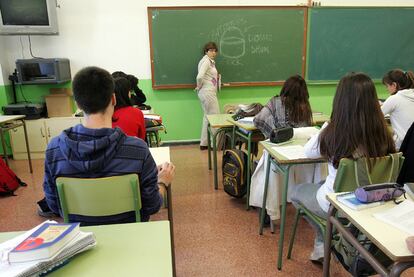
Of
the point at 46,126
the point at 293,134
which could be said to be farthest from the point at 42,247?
the point at 46,126

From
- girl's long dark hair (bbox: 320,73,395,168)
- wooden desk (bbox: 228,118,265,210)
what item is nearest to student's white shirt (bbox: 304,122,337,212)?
girl's long dark hair (bbox: 320,73,395,168)

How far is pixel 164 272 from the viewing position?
0.95 meters

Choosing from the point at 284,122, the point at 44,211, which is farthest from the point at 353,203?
the point at 44,211

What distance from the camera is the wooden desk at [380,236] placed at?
1.04 metres

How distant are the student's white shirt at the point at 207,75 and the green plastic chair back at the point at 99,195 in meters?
3.59

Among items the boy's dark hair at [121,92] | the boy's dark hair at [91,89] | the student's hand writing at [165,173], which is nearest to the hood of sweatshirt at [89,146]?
the boy's dark hair at [91,89]

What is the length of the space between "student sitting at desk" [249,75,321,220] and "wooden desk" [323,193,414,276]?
1168 millimetres

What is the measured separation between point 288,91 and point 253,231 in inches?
47.7

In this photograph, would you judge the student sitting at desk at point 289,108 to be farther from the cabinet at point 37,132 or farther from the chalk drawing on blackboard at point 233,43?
the cabinet at point 37,132

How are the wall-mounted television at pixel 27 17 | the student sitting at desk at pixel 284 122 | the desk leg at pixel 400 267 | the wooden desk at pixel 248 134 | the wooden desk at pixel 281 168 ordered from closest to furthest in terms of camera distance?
the desk leg at pixel 400 267 → the wooden desk at pixel 281 168 → the student sitting at desk at pixel 284 122 → the wooden desk at pixel 248 134 → the wall-mounted television at pixel 27 17

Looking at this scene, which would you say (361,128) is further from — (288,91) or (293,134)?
(288,91)

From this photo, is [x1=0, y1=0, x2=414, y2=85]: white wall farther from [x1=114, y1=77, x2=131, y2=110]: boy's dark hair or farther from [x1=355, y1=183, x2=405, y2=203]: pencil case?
[x1=355, y1=183, x2=405, y2=203]: pencil case

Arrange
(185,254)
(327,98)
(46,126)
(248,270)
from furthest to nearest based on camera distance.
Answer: (327,98), (46,126), (185,254), (248,270)

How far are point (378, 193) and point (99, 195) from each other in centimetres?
116
